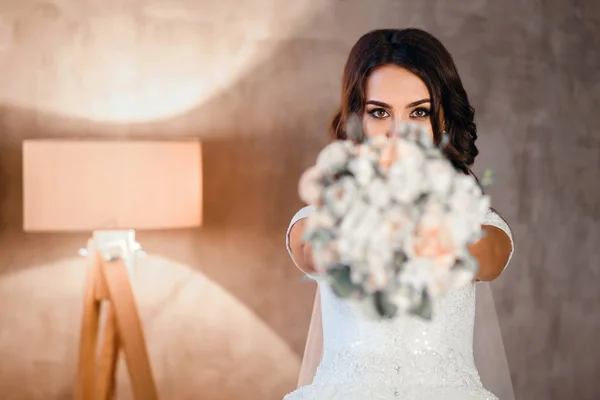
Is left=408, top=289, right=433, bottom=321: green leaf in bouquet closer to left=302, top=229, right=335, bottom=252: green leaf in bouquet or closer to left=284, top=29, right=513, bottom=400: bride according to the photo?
left=302, top=229, right=335, bottom=252: green leaf in bouquet

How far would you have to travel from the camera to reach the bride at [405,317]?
1.71m

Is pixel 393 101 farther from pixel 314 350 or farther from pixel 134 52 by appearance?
pixel 134 52

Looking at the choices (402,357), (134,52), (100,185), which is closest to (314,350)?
(402,357)

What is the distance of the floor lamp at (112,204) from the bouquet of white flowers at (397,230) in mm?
1245

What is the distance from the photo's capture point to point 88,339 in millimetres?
2607

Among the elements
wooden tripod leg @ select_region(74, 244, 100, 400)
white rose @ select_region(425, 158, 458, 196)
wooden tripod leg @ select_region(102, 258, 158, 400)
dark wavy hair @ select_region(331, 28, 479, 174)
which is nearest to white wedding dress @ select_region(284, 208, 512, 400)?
dark wavy hair @ select_region(331, 28, 479, 174)

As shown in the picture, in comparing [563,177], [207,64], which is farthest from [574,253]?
[207,64]

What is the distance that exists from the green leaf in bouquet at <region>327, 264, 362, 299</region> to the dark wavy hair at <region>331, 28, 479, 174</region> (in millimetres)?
740

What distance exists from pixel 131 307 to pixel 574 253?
69.5 inches

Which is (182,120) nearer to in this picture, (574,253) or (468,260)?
(574,253)

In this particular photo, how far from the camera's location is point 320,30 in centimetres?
299

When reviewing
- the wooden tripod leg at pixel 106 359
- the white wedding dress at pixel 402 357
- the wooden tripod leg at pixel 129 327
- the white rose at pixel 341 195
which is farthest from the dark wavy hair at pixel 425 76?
the wooden tripod leg at pixel 106 359

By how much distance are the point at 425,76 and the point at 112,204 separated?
106cm

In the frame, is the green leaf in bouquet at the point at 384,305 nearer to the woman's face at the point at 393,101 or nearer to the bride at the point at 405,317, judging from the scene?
the bride at the point at 405,317
